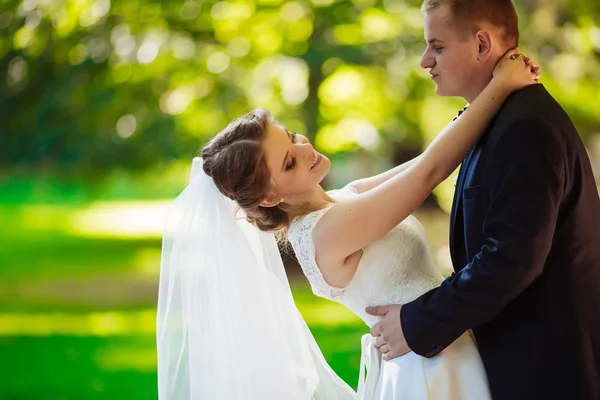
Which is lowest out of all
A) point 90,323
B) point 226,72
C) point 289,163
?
point 90,323

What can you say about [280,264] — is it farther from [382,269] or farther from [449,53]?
[449,53]

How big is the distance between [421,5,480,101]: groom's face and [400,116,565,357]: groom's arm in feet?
0.90

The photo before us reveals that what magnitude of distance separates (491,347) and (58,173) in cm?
768

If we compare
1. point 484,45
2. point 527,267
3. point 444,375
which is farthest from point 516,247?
point 484,45

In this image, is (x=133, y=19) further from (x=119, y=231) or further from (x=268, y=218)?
(x=119, y=231)

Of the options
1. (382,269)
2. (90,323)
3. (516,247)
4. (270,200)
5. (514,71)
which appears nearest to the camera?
(516,247)

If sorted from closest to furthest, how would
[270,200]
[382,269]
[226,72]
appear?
[382,269], [270,200], [226,72]

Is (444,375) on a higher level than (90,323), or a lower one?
higher

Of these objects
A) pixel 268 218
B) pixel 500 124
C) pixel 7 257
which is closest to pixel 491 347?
pixel 500 124

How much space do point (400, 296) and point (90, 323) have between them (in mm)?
6015

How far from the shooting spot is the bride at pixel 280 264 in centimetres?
224

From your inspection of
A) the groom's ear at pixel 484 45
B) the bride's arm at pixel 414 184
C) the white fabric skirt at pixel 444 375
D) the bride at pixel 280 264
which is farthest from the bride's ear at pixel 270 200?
the groom's ear at pixel 484 45

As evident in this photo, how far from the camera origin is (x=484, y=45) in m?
2.23

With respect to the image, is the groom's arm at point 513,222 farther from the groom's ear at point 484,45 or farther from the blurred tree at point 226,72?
the blurred tree at point 226,72
